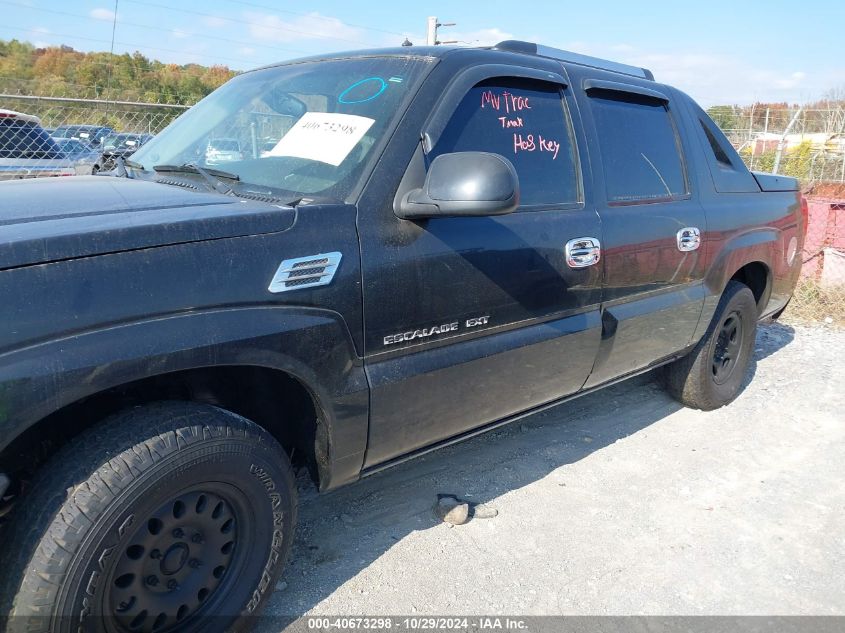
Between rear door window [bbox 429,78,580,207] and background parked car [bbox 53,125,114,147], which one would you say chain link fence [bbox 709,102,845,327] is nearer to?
rear door window [bbox 429,78,580,207]

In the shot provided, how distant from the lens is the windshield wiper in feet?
7.61

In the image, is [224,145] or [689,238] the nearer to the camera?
[224,145]

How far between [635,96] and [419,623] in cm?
275

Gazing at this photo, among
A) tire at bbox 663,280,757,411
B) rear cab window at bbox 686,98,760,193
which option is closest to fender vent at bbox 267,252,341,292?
rear cab window at bbox 686,98,760,193

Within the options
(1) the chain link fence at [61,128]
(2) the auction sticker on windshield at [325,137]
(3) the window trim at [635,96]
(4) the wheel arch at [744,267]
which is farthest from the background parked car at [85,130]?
(4) the wheel arch at [744,267]

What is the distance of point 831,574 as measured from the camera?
2762 mm

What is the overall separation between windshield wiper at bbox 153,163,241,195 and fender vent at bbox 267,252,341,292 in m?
0.45

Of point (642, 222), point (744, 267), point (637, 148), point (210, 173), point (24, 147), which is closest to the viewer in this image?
point (210, 173)

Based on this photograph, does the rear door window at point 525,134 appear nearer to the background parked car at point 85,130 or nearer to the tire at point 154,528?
the tire at point 154,528

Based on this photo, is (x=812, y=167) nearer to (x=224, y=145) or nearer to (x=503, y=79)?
(x=503, y=79)

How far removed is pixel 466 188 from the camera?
2.13 m

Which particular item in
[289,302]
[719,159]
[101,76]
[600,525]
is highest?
[101,76]

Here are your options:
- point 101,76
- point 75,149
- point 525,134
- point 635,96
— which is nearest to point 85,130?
point 75,149

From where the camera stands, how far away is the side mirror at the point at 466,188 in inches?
83.7
